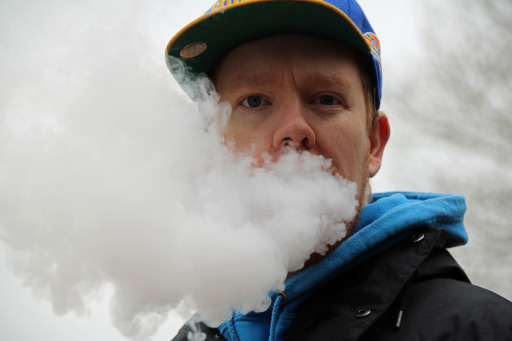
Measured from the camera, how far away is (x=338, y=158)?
1863 mm

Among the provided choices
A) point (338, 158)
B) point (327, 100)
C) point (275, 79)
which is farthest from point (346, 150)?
point (275, 79)

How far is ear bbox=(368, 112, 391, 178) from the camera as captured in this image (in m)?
2.28

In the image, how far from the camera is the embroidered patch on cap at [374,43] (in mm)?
2244

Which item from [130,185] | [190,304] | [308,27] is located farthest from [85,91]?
[308,27]

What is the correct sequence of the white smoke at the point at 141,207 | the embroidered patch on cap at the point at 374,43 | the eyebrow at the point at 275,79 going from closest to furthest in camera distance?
the white smoke at the point at 141,207 < the eyebrow at the point at 275,79 < the embroidered patch on cap at the point at 374,43

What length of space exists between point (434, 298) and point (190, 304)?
0.86 metres

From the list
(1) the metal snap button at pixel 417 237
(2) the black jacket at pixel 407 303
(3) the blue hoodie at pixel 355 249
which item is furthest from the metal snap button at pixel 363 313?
(1) the metal snap button at pixel 417 237

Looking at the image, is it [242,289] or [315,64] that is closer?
[242,289]

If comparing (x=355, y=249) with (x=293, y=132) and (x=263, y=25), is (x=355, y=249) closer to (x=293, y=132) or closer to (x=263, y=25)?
(x=293, y=132)

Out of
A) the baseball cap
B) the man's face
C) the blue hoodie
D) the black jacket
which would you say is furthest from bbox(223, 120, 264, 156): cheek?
the black jacket

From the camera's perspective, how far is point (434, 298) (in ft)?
5.07

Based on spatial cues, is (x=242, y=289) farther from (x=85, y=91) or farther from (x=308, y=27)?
(x=308, y=27)

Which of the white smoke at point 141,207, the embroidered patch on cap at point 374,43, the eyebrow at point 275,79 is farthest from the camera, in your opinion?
the embroidered patch on cap at point 374,43

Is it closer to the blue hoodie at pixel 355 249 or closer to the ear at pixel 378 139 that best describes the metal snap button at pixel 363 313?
the blue hoodie at pixel 355 249
